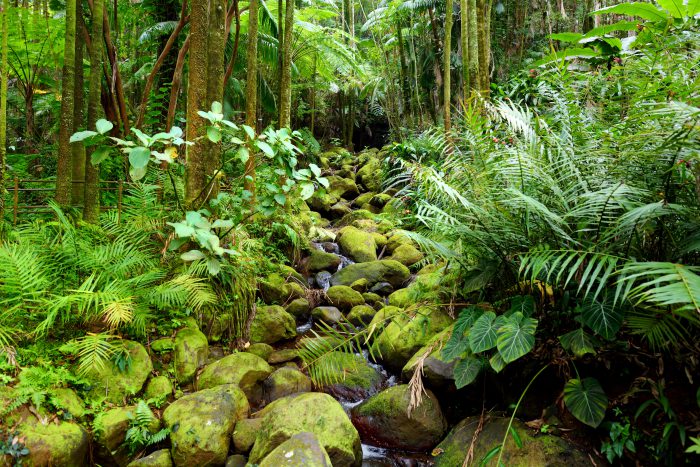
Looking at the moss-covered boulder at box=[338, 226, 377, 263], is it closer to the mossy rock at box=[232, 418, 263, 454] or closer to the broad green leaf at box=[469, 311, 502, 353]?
the mossy rock at box=[232, 418, 263, 454]

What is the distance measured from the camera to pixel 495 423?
3053 millimetres

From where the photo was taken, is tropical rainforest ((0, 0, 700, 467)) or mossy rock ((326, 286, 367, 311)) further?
mossy rock ((326, 286, 367, 311))

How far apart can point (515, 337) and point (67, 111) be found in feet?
17.7

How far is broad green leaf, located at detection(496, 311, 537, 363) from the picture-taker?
2562 mm

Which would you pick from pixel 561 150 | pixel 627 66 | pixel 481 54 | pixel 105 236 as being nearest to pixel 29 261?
pixel 105 236

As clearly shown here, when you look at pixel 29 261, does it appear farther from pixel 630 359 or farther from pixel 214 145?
pixel 630 359

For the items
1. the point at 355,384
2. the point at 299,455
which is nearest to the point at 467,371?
the point at 299,455

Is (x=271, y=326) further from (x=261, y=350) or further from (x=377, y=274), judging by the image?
(x=377, y=274)

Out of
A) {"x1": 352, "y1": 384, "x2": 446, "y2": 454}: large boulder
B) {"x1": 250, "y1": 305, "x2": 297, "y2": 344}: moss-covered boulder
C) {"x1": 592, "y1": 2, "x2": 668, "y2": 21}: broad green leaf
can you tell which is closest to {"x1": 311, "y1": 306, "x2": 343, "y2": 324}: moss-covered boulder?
{"x1": 250, "y1": 305, "x2": 297, "y2": 344}: moss-covered boulder

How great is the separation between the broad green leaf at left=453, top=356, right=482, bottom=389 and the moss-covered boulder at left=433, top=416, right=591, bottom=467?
1.38 feet

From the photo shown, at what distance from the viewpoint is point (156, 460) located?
3.14 m

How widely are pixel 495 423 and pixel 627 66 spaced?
3.12 m

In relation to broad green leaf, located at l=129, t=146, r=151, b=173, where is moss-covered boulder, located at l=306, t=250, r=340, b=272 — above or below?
below

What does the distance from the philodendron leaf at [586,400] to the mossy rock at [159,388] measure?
325cm
